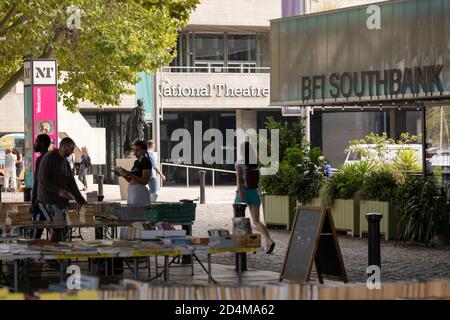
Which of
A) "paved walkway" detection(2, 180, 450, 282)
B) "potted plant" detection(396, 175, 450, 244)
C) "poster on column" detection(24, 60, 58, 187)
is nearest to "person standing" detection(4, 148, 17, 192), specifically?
"poster on column" detection(24, 60, 58, 187)

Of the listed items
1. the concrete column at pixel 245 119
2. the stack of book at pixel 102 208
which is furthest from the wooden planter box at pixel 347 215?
the concrete column at pixel 245 119

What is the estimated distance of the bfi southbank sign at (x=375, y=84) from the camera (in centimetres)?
2173

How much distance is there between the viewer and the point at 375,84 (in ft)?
76.1

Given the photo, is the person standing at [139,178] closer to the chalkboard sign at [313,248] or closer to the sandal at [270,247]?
the sandal at [270,247]

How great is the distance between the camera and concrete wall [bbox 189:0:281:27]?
189 ft

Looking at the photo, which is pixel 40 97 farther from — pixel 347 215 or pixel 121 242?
pixel 121 242

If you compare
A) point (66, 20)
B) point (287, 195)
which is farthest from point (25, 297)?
point (66, 20)

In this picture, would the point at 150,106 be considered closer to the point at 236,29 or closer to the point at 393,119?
the point at 236,29

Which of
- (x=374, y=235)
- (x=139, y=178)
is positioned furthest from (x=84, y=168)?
(x=374, y=235)

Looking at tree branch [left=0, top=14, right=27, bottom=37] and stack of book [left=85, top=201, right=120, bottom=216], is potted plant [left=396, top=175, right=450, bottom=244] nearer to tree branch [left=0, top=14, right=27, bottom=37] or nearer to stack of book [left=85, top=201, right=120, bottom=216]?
stack of book [left=85, top=201, right=120, bottom=216]

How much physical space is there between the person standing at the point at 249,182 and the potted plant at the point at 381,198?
10.7 ft

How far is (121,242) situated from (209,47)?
153 feet

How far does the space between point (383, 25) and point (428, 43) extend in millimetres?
1177

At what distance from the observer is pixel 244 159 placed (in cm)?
2000
